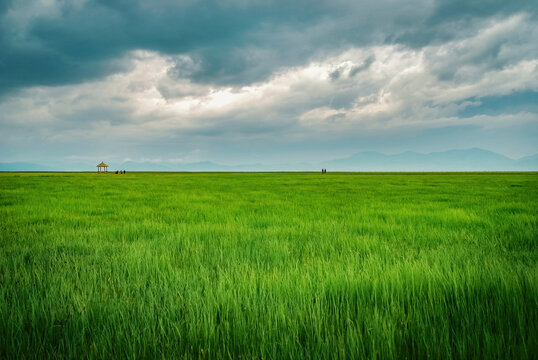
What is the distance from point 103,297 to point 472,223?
7.57m

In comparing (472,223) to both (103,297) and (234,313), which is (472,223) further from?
(103,297)

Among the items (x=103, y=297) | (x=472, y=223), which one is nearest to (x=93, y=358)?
(x=103, y=297)

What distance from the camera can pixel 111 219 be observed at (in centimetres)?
752

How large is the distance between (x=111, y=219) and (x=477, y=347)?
8.31 metres

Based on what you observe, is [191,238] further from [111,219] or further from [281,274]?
[111,219]

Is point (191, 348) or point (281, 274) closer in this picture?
point (191, 348)

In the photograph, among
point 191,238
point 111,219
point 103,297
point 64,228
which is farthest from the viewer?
point 111,219

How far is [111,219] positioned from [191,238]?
398 centimetres

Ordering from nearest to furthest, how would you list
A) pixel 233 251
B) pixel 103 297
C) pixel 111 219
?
pixel 103 297 < pixel 233 251 < pixel 111 219

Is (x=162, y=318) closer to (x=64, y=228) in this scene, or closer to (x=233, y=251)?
(x=233, y=251)

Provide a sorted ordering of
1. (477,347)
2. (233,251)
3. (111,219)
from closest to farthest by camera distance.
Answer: (477,347) → (233,251) → (111,219)

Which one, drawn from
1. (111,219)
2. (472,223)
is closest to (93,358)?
(111,219)

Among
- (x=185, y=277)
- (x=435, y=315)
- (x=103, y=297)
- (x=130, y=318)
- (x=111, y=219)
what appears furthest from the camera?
(x=111, y=219)

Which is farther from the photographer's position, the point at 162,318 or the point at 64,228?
the point at 64,228
